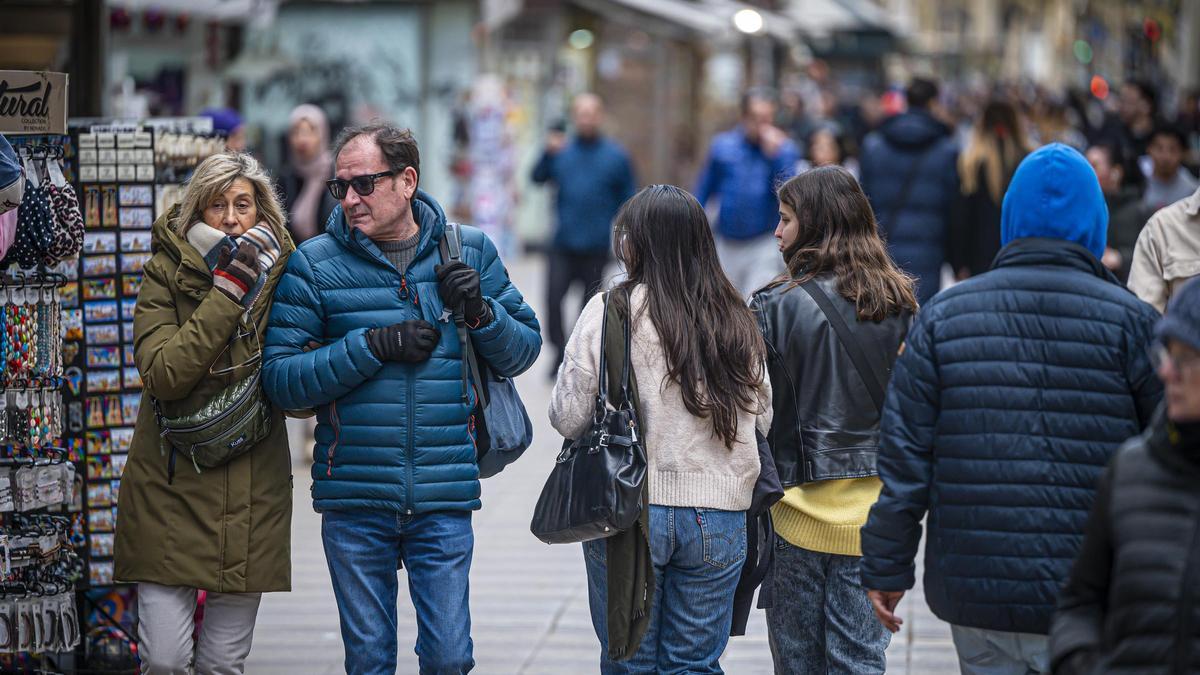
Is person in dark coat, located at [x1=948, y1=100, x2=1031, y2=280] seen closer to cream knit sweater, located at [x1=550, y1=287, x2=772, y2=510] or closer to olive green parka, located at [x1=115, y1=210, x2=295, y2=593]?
cream knit sweater, located at [x1=550, y1=287, x2=772, y2=510]

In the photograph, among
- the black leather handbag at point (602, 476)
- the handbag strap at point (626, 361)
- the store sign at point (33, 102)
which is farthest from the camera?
the store sign at point (33, 102)

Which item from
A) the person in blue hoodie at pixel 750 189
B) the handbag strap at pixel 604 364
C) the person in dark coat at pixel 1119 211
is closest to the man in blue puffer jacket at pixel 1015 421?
the handbag strap at pixel 604 364

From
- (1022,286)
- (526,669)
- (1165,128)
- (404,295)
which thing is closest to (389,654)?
(404,295)

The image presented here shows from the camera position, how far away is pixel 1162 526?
114 inches

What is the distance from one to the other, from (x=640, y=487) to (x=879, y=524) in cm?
73

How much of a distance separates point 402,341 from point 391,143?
601 mm

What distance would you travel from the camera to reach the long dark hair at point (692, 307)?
4.45 meters

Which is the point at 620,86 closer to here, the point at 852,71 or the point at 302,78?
the point at 302,78

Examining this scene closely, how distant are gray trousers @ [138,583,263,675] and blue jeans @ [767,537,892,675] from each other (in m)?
1.55

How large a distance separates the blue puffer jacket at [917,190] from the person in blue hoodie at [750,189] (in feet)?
5.66

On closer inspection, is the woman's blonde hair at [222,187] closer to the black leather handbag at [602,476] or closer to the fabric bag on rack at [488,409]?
the fabric bag on rack at [488,409]

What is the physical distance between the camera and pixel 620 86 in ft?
90.1

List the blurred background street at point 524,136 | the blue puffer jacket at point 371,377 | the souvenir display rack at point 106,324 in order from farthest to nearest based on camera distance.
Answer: the blurred background street at point 524,136 < the souvenir display rack at point 106,324 < the blue puffer jacket at point 371,377

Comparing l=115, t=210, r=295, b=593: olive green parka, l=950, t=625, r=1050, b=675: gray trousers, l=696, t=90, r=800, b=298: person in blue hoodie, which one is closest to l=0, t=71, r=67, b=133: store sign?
l=115, t=210, r=295, b=593: olive green parka
